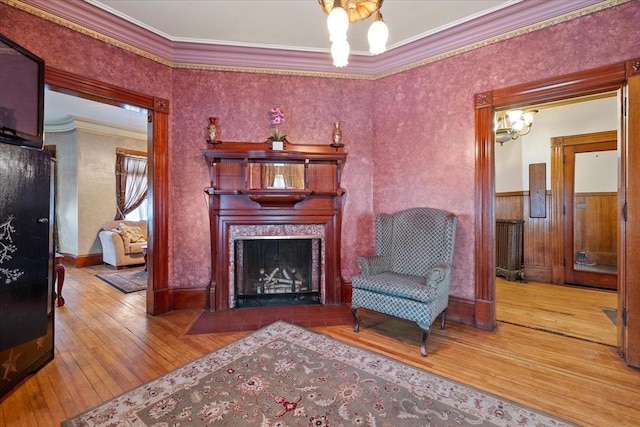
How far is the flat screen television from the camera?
1.80m

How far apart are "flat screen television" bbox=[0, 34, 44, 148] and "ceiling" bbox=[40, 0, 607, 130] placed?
93 centimetres

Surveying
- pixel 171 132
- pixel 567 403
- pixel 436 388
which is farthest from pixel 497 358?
pixel 171 132

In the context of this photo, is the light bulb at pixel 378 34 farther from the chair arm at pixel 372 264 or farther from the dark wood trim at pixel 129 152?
the dark wood trim at pixel 129 152

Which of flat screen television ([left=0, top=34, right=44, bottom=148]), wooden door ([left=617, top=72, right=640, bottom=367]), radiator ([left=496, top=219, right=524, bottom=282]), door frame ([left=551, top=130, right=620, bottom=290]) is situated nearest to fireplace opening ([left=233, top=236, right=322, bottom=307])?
flat screen television ([left=0, top=34, right=44, bottom=148])

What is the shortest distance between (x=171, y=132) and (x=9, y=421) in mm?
2696

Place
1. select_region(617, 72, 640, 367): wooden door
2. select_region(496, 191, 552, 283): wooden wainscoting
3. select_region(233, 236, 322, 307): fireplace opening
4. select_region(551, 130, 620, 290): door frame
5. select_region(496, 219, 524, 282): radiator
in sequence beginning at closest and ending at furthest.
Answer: select_region(617, 72, 640, 367): wooden door, select_region(233, 236, 322, 307): fireplace opening, select_region(551, 130, 620, 290): door frame, select_region(496, 191, 552, 283): wooden wainscoting, select_region(496, 219, 524, 282): radiator

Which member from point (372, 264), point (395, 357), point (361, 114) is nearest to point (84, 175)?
point (361, 114)

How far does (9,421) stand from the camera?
159 cm

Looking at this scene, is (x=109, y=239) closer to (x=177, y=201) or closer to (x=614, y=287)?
(x=177, y=201)

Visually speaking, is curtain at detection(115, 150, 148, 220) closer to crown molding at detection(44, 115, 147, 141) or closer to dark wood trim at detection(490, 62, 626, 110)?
crown molding at detection(44, 115, 147, 141)

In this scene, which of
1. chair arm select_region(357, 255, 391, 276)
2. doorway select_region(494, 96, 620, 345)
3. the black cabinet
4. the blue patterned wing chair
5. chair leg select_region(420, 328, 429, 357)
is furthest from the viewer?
doorway select_region(494, 96, 620, 345)

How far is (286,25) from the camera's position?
9.75 ft

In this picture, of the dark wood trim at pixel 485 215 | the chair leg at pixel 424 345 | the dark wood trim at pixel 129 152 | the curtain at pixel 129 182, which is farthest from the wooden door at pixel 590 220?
the curtain at pixel 129 182

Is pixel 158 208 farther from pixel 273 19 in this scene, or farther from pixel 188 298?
pixel 273 19
